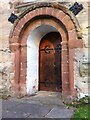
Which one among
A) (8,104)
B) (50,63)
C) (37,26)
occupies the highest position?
(37,26)

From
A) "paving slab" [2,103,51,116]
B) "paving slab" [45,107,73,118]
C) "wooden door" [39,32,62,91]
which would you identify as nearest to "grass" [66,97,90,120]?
"paving slab" [45,107,73,118]

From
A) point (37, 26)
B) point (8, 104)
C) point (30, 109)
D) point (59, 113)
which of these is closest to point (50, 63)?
point (37, 26)

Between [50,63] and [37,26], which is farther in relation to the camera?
[50,63]

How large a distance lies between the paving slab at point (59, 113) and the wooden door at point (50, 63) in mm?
2247

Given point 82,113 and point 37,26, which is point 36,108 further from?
point 37,26

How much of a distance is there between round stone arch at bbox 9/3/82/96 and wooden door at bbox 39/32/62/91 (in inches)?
37.6

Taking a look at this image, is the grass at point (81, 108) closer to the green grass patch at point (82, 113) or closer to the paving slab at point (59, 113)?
the green grass patch at point (82, 113)

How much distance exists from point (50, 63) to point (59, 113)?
115 inches

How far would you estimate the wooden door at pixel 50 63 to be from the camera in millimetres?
8203

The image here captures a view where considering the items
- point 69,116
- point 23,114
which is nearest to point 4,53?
point 23,114

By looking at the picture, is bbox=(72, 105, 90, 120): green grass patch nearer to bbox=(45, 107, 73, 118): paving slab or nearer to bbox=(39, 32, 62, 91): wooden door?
bbox=(45, 107, 73, 118): paving slab

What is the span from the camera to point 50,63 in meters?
8.32

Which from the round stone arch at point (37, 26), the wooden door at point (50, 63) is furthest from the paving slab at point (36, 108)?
the wooden door at point (50, 63)

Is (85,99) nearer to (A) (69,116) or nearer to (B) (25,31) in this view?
(A) (69,116)
